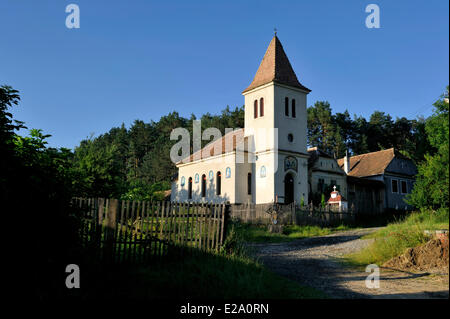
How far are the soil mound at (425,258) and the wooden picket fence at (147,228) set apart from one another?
15.9 feet

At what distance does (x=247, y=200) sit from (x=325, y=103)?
137ft

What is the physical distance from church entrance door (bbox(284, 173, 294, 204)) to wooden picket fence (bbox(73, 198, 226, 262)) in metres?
20.2

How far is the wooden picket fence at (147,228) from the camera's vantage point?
9328mm

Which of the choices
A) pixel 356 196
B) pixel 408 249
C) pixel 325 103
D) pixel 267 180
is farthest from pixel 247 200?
pixel 325 103

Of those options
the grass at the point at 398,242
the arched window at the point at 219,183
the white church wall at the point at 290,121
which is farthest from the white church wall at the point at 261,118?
the grass at the point at 398,242

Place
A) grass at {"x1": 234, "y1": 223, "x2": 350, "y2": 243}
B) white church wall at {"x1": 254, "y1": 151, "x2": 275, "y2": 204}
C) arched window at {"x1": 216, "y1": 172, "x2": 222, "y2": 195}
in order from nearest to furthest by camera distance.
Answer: grass at {"x1": 234, "y1": 223, "x2": 350, "y2": 243}, white church wall at {"x1": 254, "y1": 151, "x2": 275, "y2": 204}, arched window at {"x1": 216, "y1": 172, "x2": 222, "y2": 195}

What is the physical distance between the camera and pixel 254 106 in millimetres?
32750

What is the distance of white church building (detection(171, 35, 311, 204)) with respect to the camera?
30562mm

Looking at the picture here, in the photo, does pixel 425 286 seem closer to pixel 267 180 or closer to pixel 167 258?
pixel 167 258

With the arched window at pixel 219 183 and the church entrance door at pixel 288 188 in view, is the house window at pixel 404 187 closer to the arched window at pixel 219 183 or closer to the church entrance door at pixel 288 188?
the church entrance door at pixel 288 188

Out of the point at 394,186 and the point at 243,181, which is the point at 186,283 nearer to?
the point at 243,181

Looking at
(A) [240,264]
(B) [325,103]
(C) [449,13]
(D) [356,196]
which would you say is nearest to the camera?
(C) [449,13]

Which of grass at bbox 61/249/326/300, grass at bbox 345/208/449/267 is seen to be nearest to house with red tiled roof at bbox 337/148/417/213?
grass at bbox 345/208/449/267

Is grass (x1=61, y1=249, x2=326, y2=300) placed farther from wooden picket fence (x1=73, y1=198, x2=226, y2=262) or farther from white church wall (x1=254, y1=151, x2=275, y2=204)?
white church wall (x1=254, y1=151, x2=275, y2=204)
